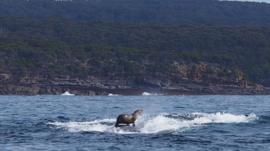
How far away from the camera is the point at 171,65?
14738cm

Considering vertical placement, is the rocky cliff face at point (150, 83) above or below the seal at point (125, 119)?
above

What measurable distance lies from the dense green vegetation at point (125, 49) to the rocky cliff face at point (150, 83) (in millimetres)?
1308

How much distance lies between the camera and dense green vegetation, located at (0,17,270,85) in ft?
475

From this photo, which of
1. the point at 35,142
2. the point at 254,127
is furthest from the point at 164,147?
the point at 254,127

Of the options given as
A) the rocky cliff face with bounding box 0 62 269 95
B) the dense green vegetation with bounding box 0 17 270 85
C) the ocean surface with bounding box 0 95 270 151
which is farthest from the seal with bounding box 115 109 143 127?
the dense green vegetation with bounding box 0 17 270 85

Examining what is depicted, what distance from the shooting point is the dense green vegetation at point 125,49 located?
145 m

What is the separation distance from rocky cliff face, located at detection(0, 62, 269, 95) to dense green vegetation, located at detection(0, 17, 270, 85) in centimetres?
131

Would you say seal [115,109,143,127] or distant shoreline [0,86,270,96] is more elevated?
distant shoreline [0,86,270,96]

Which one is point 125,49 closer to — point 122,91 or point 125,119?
point 122,91

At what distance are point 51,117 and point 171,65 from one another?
84.0m

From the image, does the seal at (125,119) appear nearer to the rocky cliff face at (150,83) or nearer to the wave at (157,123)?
the wave at (157,123)

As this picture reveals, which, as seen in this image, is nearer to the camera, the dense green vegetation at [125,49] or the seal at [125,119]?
the seal at [125,119]

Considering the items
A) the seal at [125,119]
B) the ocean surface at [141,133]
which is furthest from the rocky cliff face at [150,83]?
the seal at [125,119]

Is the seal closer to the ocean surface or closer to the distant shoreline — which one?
the ocean surface
